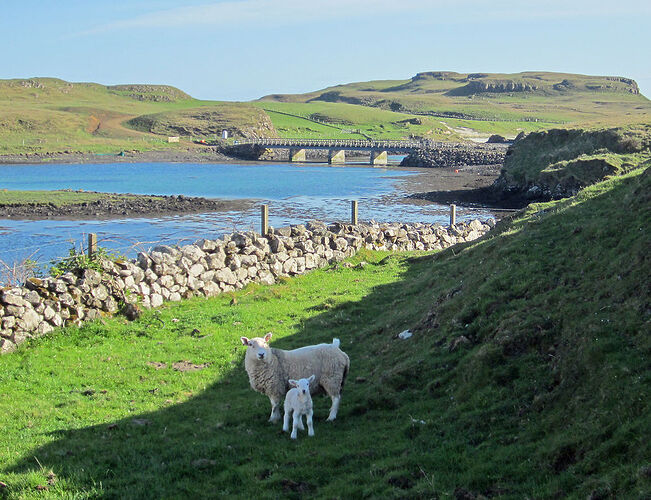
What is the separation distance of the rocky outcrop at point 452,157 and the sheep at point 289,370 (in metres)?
124

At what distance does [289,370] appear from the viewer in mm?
11156

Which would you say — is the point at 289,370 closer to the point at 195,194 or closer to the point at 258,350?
the point at 258,350

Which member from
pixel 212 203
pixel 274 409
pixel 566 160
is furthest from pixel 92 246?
pixel 566 160

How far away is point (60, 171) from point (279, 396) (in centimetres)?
11243

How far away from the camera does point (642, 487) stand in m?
6.27

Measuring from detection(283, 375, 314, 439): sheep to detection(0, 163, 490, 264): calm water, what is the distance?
34.0 ft

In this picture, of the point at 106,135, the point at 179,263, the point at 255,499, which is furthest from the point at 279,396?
the point at 106,135

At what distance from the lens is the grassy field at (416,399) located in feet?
25.8

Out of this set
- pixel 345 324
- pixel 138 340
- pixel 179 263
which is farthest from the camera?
pixel 179 263

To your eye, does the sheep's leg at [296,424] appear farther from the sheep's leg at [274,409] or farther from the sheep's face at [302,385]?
the sheep's leg at [274,409]

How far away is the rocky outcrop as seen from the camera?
5276 inches

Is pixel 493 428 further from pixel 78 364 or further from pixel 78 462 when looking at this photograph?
pixel 78 364

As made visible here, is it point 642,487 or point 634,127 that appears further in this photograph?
point 634,127

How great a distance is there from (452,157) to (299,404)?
131156 millimetres
